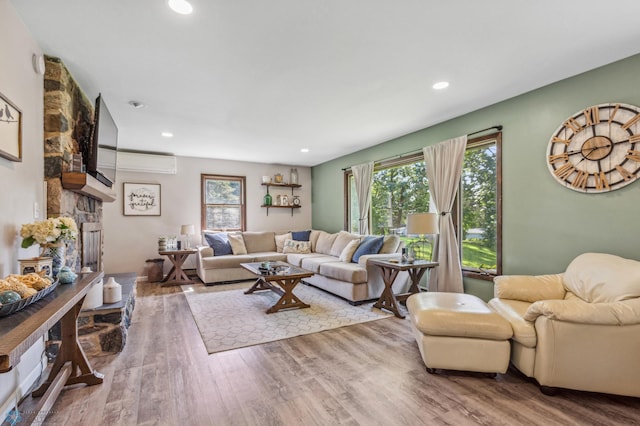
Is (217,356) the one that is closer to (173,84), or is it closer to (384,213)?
(173,84)

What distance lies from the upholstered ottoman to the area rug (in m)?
1.21

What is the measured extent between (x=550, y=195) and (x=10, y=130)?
14.2ft

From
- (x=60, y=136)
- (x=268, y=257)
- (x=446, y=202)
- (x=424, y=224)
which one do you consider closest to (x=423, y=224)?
(x=424, y=224)

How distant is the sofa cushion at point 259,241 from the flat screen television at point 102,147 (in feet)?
9.90

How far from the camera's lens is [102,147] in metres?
3.01

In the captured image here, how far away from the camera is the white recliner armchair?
1.89 meters

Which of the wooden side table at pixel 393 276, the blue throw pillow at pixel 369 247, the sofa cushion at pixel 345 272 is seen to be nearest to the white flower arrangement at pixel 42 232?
the sofa cushion at pixel 345 272

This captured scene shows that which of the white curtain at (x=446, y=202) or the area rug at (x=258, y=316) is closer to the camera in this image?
the area rug at (x=258, y=316)

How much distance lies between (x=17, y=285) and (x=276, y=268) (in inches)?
116

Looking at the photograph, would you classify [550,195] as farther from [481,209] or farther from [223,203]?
[223,203]

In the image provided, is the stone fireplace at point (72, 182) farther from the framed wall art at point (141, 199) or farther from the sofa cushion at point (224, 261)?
the framed wall art at point (141, 199)

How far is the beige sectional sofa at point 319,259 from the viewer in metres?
4.14

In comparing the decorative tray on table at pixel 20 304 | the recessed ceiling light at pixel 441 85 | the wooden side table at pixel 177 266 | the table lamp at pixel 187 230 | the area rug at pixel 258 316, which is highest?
the recessed ceiling light at pixel 441 85

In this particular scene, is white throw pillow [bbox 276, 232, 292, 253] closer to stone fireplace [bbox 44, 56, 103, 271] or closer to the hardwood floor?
the hardwood floor
